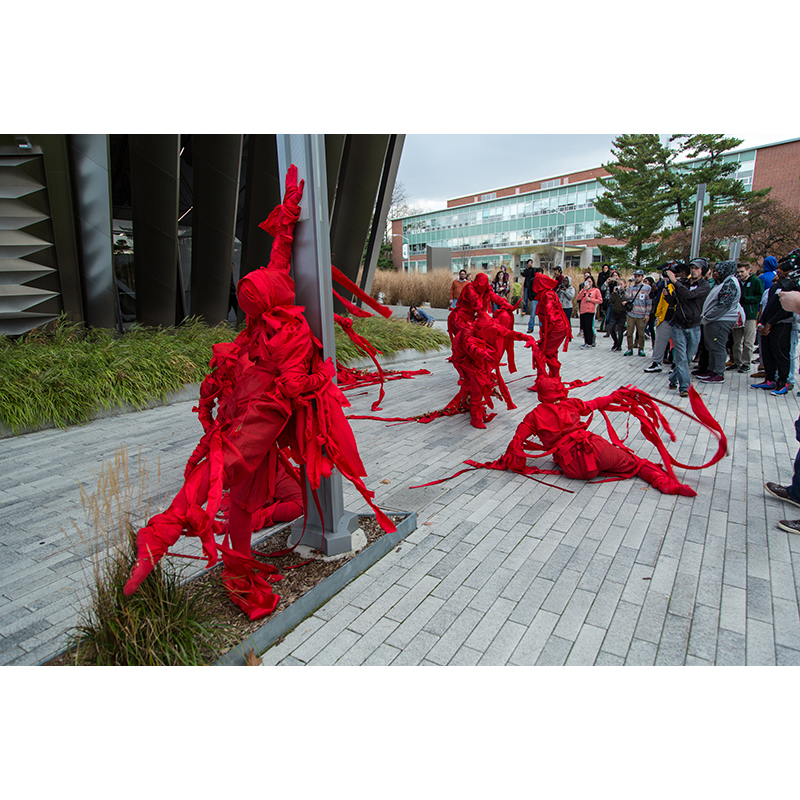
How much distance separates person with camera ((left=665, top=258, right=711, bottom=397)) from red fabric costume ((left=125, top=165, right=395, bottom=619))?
6603mm

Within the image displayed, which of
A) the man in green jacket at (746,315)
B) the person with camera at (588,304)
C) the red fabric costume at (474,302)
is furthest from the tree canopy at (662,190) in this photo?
the red fabric costume at (474,302)

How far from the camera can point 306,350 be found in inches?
100

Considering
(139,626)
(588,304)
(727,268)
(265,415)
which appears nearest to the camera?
(139,626)

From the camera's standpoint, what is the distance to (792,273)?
258 inches

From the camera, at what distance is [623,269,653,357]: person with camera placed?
33.8 ft

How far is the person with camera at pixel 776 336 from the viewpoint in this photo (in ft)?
22.3

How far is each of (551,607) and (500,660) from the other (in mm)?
521

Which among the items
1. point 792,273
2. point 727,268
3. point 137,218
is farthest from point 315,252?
point 137,218

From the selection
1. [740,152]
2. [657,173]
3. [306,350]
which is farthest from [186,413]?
[740,152]

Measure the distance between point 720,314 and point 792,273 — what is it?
1217 mm

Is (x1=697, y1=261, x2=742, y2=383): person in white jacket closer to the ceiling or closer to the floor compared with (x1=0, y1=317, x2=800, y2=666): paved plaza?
closer to the ceiling

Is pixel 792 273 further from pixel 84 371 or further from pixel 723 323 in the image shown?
pixel 84 371

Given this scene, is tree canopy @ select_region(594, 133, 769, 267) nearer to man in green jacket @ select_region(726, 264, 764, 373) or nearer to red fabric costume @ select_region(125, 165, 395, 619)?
man in green jacket @ select_region(726, 264, 764, 373)

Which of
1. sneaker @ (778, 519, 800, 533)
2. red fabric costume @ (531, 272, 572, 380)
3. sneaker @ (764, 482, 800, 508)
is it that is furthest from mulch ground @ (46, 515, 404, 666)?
sneaker @ (764, 482, 800, 508)
